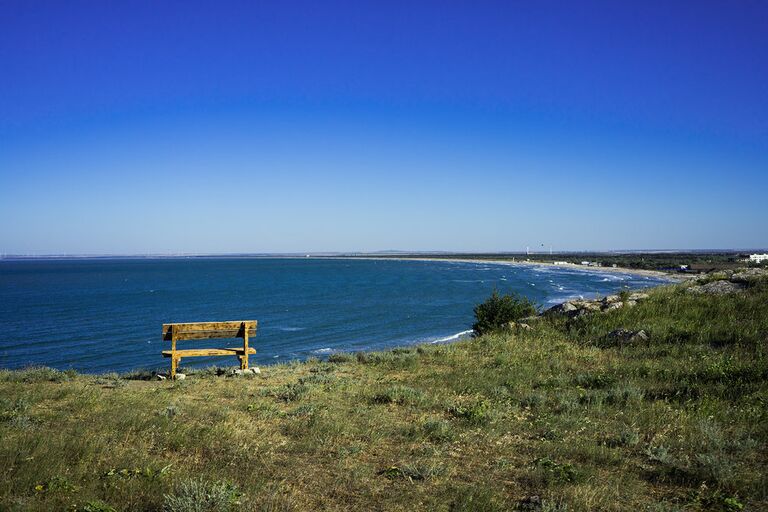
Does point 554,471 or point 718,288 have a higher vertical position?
point 718,288

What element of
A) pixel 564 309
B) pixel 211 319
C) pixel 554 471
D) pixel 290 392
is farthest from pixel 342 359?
pixel 211 319

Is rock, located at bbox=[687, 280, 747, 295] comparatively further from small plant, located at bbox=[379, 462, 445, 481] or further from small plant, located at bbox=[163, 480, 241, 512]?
small plant, located at bbox=[163, 480, 241, 512]

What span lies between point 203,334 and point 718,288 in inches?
747

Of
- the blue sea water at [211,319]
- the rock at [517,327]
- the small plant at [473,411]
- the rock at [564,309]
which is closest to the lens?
the small plant at [473,411]

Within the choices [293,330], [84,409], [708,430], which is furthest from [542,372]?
[293,330]

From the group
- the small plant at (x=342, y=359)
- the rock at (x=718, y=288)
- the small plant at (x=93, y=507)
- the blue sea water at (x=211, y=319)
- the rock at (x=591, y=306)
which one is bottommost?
the blue sea water at (x=211, y=319)

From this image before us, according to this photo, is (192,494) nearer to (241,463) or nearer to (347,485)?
(241,463)

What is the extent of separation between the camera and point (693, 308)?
16.4 m

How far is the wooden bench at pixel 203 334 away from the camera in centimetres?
1300

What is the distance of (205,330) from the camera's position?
13.5 meters

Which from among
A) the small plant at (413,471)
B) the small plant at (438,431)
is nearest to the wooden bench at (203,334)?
the small plant at (438,431)

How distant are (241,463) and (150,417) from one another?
9.26ft

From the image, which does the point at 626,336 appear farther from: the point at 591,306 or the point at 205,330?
the point at 205,330

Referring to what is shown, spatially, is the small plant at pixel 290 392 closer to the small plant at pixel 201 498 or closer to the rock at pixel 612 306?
the small plant at pixel 201 498
